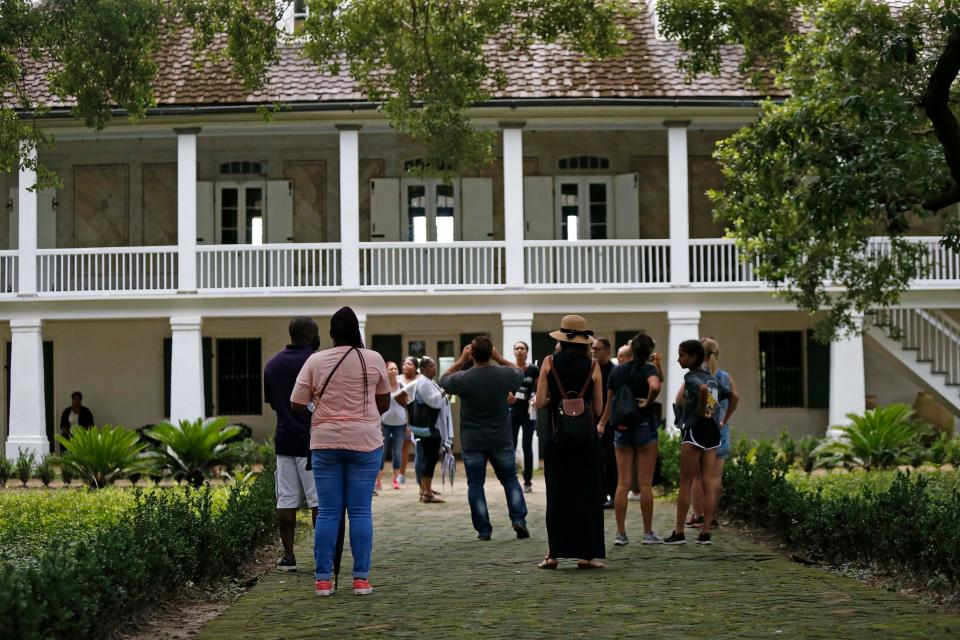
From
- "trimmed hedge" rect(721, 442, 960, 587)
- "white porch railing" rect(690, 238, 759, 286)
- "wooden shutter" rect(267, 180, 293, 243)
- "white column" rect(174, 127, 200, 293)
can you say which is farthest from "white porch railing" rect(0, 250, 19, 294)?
"trimmed hedge" rect(721, 442, 960, 587)

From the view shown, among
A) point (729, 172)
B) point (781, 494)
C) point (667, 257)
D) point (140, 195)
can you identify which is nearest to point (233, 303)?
point (140, 195)

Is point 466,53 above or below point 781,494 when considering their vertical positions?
above

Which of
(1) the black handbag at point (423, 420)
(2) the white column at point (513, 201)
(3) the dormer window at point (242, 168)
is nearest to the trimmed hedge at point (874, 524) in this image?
(1) the black handbag at point (423, 420)

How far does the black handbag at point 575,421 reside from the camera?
922 cm

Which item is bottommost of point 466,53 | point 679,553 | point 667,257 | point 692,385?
point 679,553

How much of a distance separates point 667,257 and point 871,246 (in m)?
3.66

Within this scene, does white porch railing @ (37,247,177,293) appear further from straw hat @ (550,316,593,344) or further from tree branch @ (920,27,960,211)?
tree branch @ (920,27,960,211)

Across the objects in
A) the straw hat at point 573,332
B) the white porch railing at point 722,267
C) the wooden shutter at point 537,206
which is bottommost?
the straw hat at point 573,332

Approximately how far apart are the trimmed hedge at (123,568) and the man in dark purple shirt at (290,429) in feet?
1.63

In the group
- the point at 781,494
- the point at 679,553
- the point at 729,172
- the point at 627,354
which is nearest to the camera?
the point at 679,553

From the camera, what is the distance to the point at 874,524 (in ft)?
29.3

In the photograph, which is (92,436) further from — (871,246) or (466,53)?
(871,246)

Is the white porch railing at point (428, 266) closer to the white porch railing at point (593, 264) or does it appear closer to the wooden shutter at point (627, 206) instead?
the white porch railing at point (593, 264)

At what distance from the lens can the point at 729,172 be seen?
14.4 m
